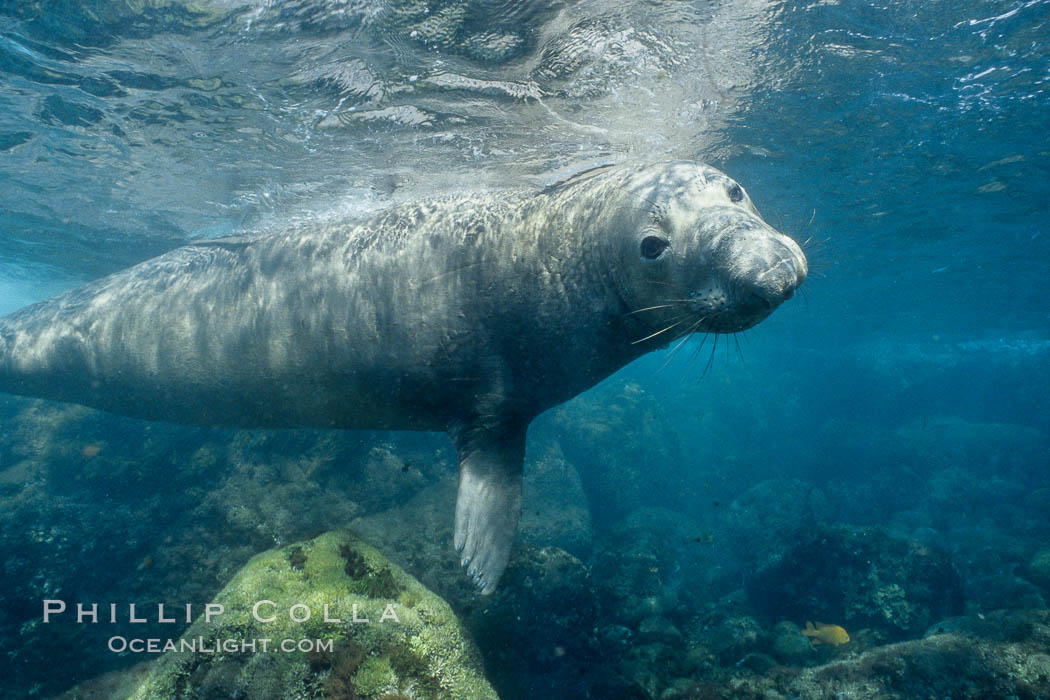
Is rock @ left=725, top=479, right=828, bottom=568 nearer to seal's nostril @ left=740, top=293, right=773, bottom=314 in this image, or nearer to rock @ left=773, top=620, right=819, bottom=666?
rock @ left=773, top=620, right=819, bottom=666

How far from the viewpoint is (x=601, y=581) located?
9.69 metres

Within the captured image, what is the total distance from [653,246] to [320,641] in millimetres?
3210

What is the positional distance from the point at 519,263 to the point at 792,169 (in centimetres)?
999

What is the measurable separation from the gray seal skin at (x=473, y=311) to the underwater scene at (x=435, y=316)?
0.09ft

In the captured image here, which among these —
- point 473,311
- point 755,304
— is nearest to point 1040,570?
point 755,304

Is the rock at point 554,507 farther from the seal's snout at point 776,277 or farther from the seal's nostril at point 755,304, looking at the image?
the seal's snout at point 776,277

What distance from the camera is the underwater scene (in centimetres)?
341

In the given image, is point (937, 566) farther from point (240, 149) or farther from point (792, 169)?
point (240, 149)

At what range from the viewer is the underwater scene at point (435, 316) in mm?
3406

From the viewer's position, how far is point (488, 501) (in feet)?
11.5

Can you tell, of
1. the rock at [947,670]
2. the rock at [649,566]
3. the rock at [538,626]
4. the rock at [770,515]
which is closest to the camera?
the rock at [947,670]

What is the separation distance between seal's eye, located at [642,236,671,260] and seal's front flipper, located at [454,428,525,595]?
5.36ft

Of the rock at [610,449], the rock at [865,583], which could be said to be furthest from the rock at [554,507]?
the rock at [865,583]

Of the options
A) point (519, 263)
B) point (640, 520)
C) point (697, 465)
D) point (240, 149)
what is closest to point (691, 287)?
point (519, 263)
